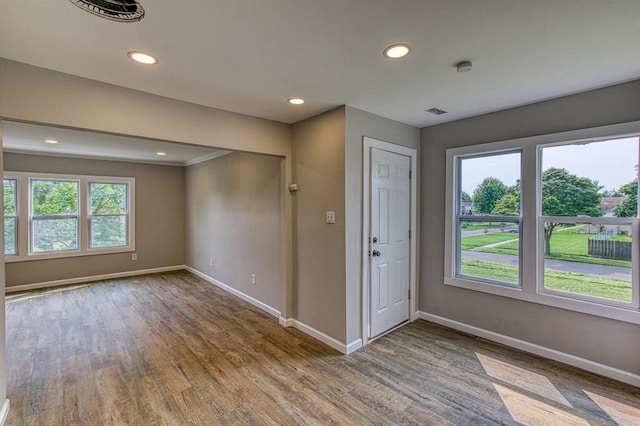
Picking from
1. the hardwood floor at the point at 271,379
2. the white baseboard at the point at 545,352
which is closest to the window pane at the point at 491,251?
the white baseboard at the point at 545,352

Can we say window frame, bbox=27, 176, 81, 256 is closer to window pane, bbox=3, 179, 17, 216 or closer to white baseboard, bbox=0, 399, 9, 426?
window pane, bbox=3, 179, 17, 216

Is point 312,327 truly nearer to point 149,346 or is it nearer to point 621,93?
point 149,346

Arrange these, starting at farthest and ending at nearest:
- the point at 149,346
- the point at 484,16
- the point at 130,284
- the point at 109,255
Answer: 1. the point at 109,255
2. the point at 130,284
3. the point at 149,346
4. the point at 484,16

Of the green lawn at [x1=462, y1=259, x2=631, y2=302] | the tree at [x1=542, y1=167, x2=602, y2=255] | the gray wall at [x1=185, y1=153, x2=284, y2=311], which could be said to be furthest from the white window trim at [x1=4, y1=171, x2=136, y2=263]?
the tree at [x1=542, y1=167, x2=602, y2=255]

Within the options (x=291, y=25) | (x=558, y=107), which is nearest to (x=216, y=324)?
(x=291, y=25)

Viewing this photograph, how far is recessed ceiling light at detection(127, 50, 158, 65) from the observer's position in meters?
1.91

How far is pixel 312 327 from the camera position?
333 centimetres

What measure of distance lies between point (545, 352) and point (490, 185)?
1697 millimetres

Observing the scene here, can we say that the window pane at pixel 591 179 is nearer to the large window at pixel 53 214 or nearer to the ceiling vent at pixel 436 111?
the ceiling vent at pixel 436 111

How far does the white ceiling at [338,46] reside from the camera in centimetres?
150

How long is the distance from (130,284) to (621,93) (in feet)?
23.2

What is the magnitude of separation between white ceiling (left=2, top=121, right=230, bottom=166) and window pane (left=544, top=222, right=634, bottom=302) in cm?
373

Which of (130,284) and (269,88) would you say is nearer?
(269,88)

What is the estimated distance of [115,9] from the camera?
4.90 feet
